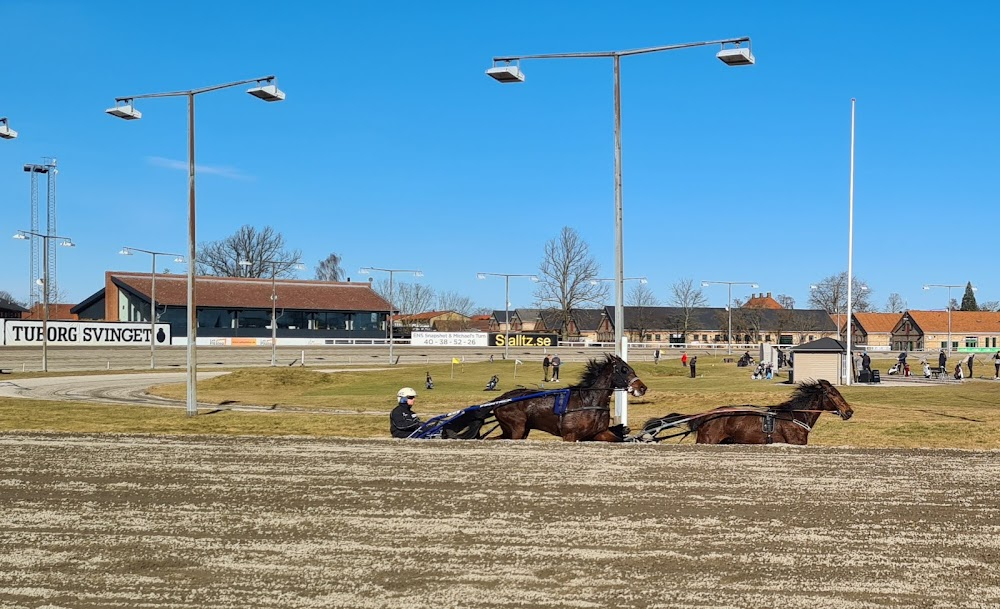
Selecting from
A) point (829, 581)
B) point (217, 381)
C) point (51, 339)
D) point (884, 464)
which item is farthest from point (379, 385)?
point (51, 339)

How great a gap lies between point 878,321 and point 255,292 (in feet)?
314

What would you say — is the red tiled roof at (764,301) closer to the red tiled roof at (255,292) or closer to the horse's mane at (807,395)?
the red tiled roof at (255,292)

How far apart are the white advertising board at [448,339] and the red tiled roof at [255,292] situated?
8529 millimetres

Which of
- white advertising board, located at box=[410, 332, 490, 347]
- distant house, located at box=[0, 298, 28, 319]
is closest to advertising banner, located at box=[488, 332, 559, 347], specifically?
white advertising board, located at box=[410, 332, 490, 347]

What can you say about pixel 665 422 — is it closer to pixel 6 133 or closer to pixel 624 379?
pixel 624 379

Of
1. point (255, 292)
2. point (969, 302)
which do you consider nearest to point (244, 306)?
point (255, 292)

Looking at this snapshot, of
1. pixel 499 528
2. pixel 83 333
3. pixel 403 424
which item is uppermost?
pixel 83 333

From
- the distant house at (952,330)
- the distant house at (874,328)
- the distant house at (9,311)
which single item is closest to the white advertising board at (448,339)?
the distant house at (9,311)

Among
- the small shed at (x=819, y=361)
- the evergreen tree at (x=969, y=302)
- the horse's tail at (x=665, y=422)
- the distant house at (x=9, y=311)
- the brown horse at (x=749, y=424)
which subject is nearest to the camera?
the brown horse at (x=749, y=424)

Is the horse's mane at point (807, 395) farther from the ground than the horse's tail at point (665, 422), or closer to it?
farther from the ground

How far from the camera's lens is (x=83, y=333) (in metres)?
75.1

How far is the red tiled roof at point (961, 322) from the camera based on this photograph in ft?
411

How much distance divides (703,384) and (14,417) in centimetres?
2853

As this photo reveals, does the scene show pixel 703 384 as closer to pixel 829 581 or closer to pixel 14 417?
pixel 14 417
